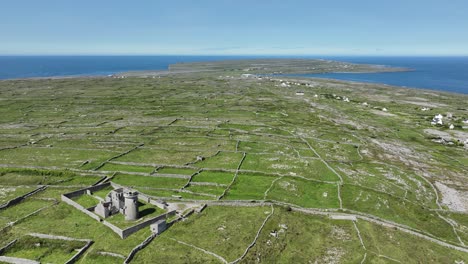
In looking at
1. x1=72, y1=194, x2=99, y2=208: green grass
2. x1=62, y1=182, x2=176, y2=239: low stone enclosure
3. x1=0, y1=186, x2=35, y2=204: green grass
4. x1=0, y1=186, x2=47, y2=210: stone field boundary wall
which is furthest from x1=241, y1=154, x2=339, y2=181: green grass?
x1=0, y1=186, x2=35, y2=204: green grass

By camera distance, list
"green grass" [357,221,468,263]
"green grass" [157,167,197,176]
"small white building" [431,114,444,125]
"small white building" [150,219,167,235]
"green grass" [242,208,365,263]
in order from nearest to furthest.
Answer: "green grass" [242,208,365,263]
"green grass" [357,221,468,263]
"small white building" [150,219,167,235]
"green grass" [157,167,197,176]
"small white building" [431,114,444,125]

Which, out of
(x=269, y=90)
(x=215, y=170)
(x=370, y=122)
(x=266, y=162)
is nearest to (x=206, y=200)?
(x=215, y=170)

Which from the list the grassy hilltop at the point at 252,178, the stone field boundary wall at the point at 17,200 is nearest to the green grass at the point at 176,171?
the grassy hilltop at the point at 252,178

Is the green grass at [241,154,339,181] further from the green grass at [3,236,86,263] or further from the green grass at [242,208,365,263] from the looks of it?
the green grass at [3,236,86,263]

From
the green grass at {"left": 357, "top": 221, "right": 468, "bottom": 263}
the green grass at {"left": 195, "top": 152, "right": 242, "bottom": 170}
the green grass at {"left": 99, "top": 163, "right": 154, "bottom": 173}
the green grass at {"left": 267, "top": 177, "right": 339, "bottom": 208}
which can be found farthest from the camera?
the green grass at {"left": 195, "top": 152, "right": 242, "bottom": 170}

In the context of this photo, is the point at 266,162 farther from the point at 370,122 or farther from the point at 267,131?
the point at 370,122

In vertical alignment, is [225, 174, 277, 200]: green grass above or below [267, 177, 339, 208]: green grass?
above

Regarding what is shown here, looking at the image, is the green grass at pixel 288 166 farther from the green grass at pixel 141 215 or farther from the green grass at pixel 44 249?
the green grass at pixel 44 249
